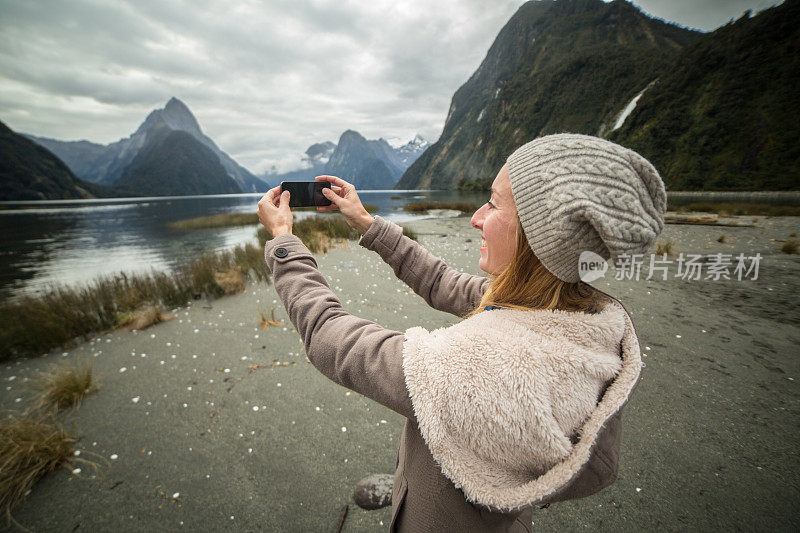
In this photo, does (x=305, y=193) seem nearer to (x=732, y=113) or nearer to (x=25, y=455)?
(x=25, y=455)

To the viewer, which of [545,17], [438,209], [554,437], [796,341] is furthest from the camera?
[545,17]

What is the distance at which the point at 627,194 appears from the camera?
899mm

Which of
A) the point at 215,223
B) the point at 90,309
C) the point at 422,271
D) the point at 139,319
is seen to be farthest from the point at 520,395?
the point at 215,223

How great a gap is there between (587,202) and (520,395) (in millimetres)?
600

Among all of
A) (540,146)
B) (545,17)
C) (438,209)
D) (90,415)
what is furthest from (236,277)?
(545,17)

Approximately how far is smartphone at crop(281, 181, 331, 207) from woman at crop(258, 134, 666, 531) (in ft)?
3.04

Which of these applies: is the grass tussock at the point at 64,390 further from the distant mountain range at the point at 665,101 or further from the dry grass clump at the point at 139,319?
Result: the distant mountain range at the point at 665,101

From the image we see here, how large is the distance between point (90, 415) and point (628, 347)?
16.6 ft

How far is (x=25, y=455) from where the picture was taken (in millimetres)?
2549

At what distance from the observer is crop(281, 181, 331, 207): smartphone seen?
1912 mm

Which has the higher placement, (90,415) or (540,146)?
(540,146)

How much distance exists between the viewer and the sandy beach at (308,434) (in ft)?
7.65

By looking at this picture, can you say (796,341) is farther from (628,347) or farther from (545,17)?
(545,17)

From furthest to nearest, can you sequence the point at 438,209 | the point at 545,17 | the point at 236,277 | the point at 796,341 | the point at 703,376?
the point at 545,17
the point at 438,209
the point at 236,277
the point at 796,341
the point at 703,376
